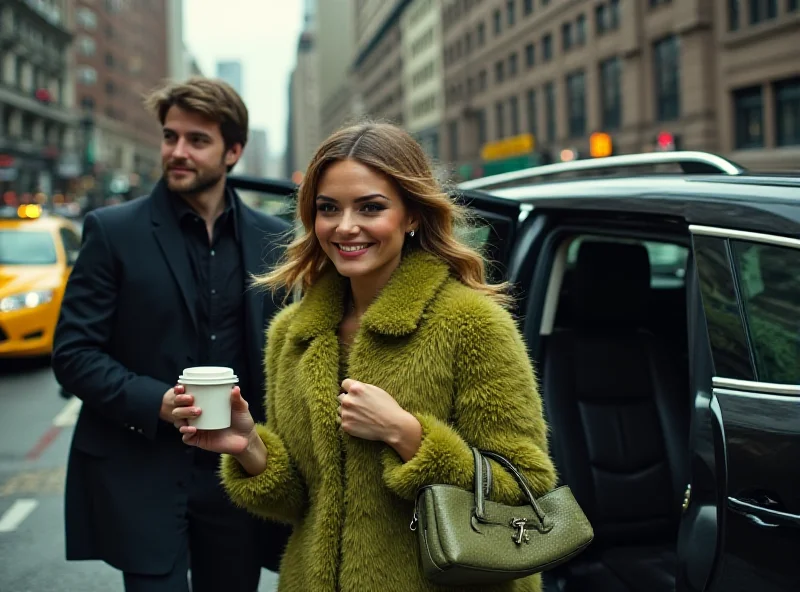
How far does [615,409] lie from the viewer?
362 centimetres

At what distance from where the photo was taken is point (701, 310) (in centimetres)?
245

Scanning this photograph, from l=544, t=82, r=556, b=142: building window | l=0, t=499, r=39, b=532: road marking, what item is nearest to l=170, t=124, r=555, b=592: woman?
l=0, t=499, r=39, b=532: road marking

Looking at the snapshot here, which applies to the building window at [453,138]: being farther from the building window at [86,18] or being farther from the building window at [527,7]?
the building window at [86,18]

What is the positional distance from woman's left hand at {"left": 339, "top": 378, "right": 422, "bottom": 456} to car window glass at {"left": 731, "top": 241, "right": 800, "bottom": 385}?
2.82 ft

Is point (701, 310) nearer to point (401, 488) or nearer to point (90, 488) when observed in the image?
point (401, 488)

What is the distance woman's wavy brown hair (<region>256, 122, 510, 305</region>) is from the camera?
2115mm

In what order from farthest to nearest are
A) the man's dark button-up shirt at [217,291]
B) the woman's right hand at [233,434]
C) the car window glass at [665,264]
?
the car window glass at [665,264] < the man's dark button-up shirt at [217,291] < the woman's right hand at [233,434]

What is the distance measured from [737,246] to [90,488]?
6.66 feet

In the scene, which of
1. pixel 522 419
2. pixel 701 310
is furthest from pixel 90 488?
pixel 701 310

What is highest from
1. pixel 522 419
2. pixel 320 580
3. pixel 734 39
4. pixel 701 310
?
pixel 734 39

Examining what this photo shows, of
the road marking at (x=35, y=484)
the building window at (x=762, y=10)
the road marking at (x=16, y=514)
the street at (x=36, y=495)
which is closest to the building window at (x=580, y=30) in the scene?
the building window at (x=762, y=10)

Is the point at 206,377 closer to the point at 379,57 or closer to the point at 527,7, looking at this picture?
the point at 527,7

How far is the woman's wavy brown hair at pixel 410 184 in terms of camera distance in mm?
2115

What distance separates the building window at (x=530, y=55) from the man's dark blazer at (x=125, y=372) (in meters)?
48.3
